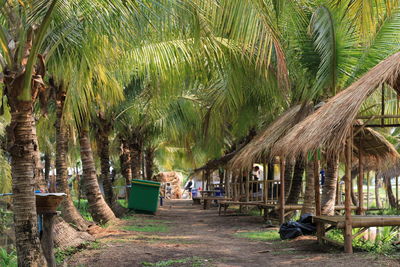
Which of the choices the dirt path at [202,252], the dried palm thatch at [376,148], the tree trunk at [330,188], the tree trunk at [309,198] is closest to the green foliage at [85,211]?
the dirt path at [202,252]

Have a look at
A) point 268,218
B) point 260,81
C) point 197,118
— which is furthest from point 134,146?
point 260,81

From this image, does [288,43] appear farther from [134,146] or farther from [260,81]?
[134,146]

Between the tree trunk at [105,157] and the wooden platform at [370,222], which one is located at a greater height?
the tree trunk at [105,157]

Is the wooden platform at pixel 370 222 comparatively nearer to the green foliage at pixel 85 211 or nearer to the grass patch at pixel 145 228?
the grass patch at pixel 145 228

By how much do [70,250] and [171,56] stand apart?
178 inches

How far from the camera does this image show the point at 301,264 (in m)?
8.47

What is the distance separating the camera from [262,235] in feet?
43.1

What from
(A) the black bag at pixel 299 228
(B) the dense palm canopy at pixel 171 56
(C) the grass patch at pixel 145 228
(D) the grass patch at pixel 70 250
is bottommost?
(C) the grass patch at pixel 145 228

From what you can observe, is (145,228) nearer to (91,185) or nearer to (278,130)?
(91,185)

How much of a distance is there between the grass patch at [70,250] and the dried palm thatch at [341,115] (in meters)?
4.33

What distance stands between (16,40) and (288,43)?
7.24m

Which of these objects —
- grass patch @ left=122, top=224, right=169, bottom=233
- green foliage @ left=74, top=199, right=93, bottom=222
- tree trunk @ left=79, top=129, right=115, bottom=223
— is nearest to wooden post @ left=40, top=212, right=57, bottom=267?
grass patch @ left=122, top=224, right=169, bottom=233

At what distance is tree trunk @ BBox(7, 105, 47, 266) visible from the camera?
6.64m

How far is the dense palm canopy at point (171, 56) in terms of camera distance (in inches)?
267
